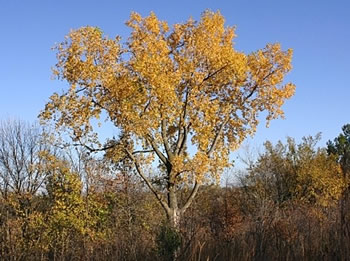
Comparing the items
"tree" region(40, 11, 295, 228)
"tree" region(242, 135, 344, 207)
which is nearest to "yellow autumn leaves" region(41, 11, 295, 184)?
"tree" region(40, 11, 295, 228)

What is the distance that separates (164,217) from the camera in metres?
24.9

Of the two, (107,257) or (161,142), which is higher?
(161,142)

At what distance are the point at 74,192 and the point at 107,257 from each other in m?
24.7

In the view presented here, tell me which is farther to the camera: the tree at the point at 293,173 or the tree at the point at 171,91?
the tree at the point at 293,173

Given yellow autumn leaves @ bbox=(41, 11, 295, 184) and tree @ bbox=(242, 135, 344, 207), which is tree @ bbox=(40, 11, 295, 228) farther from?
tree @ bbox=(242, 135, 344, 207)

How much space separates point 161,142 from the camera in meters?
24.5

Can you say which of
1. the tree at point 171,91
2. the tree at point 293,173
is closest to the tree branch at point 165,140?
the tree at point 171,91

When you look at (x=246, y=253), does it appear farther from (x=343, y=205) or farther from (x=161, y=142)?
(x=161, y=142)

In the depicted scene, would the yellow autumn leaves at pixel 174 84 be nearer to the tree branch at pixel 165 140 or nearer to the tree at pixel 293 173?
the tree branch at pixel 165 140

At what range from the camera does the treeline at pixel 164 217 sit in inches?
198

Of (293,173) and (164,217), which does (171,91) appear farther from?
(293,173)

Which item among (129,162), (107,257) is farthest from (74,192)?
(107,257)

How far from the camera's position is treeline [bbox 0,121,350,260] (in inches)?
198

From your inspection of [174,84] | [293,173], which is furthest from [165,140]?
[293,173]
